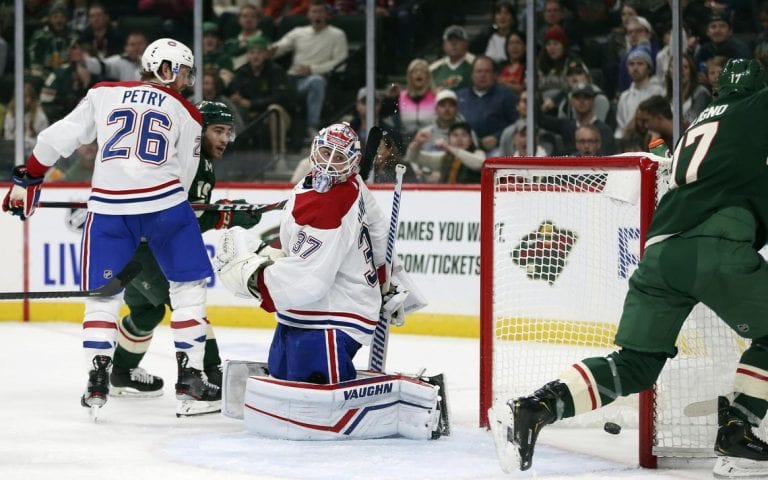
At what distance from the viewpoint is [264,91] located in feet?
25.8

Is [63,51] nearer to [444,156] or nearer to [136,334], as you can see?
[444,156]

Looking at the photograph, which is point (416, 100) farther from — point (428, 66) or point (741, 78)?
point (741, 78)

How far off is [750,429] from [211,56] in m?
4.94

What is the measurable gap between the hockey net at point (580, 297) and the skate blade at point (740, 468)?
0.21 metres

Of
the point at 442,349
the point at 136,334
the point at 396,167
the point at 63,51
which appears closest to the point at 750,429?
the point at 396,167

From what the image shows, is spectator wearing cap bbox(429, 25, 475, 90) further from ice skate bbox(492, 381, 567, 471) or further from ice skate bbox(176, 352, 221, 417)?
ice skate bbox(492, 381, 567, 471)

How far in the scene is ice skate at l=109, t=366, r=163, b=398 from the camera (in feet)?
16.4

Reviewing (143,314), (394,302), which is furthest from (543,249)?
(143,314)

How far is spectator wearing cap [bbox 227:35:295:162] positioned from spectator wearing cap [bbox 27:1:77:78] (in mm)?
1120

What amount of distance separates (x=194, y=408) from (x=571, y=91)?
3.14m

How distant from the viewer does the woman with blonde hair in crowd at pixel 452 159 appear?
23.2 ft

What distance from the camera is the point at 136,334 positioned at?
16.2ft

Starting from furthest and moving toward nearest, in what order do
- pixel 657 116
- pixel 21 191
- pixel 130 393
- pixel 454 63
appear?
1. pixel 454 63
2. pixel 657 116
3. pixel 130 393
4. pixel 21 191

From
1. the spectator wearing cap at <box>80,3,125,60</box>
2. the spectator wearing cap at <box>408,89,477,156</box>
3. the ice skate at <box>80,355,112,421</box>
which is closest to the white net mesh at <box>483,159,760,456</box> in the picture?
the ice skate at <box>80,355,112,421</box>
